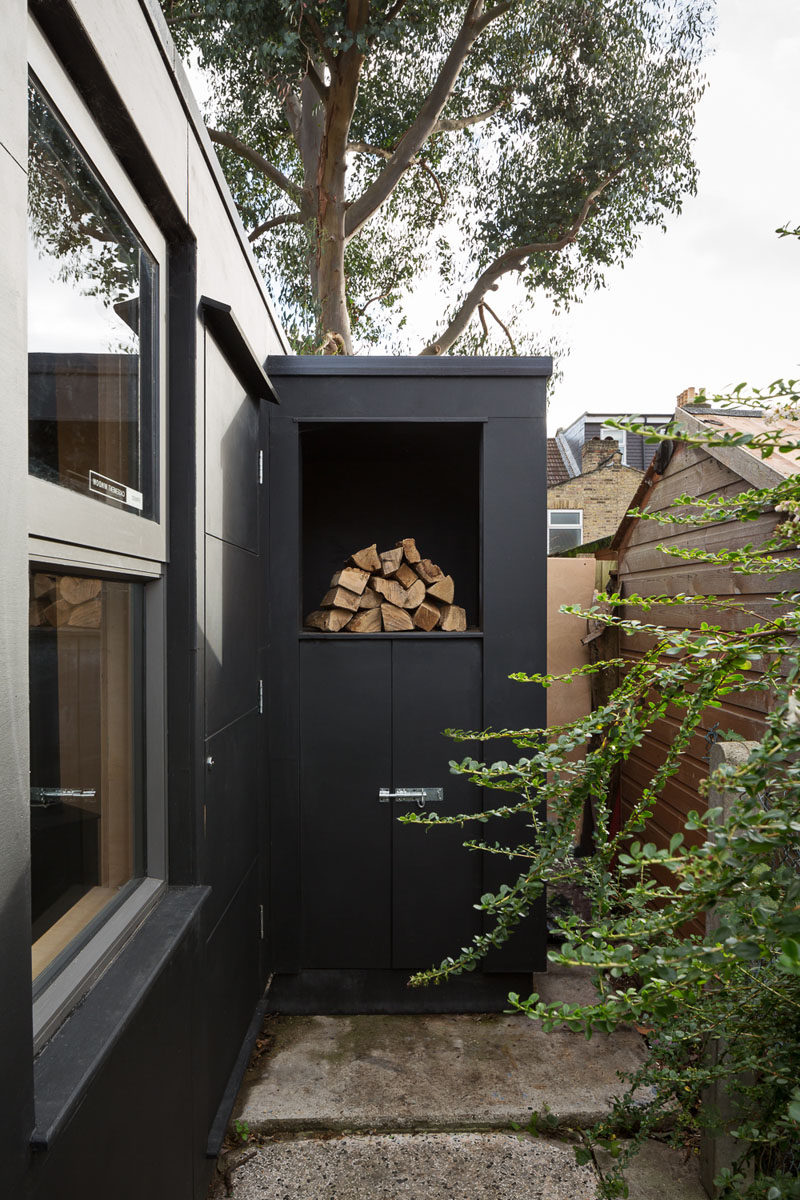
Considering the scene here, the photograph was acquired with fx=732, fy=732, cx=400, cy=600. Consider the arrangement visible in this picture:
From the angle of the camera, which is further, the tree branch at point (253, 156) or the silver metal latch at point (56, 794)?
the tree branch at point (253, 156)

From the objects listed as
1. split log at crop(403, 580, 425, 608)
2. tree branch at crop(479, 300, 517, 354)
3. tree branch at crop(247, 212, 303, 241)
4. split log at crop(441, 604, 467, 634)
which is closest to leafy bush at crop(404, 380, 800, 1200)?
split log at crop(441, 604, 467, 634)

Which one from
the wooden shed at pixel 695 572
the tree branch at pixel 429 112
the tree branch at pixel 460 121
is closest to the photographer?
the wooden shed at pixel 695 572

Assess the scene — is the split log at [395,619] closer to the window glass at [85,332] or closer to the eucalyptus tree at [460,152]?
the window glass at [85,332]

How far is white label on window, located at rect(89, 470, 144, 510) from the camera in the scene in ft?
4.60

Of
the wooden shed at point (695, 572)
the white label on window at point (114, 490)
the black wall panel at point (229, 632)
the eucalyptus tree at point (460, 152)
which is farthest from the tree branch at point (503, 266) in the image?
the white label on window at point (114, 490)

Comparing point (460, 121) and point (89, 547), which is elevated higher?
point (460, 121)

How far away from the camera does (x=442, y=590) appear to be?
3309 millimetres

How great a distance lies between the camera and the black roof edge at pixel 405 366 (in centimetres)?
295

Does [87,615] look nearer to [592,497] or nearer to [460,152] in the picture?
[460,152]

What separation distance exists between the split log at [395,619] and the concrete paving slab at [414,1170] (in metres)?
1.78

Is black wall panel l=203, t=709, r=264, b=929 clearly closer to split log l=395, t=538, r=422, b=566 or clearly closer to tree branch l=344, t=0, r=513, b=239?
split log l=395, t=538, r=422, b=566

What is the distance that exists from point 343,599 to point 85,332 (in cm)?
193

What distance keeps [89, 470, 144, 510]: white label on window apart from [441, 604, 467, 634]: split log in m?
1.75

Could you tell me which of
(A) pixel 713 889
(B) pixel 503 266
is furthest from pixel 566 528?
(A) pixel 713 889
